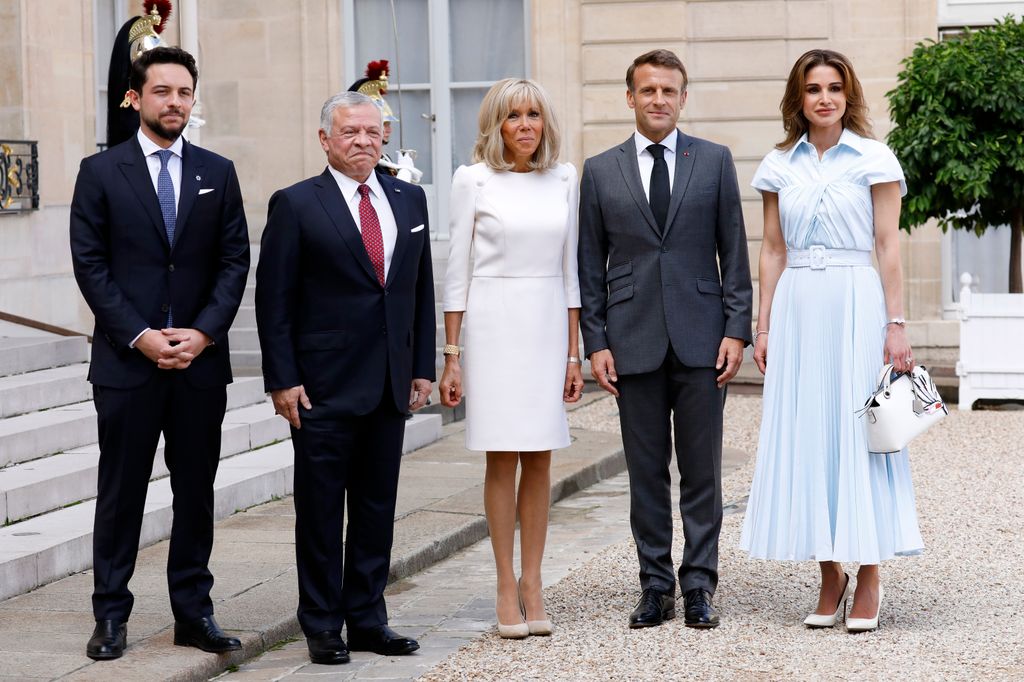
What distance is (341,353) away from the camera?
4.98 meters

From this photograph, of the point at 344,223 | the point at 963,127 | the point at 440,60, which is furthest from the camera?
the point at 440,60

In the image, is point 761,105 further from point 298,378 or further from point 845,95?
point 298,378

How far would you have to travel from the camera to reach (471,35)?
15180 mm

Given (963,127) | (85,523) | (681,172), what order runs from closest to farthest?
(681,172), (85,523), (963,127)

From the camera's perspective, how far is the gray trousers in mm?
5453

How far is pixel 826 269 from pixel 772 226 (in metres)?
0.28

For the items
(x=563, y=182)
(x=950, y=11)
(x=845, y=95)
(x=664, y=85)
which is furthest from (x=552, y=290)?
(x=950, y=11)

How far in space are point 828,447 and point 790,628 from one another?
24.3 inches

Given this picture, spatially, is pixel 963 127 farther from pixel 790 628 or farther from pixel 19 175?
pixel 790 628

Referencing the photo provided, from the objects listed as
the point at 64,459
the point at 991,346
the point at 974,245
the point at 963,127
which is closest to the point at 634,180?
the point at 64,459

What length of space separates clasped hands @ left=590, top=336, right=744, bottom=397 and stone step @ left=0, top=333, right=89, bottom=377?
13.5 feet

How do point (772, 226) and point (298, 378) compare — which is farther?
point (772, 226)

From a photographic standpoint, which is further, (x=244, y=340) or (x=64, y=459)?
(x=244, y=340)

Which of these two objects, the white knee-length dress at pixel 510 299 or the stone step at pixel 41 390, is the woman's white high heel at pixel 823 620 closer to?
the white knee-length dress at pixel 510 299
